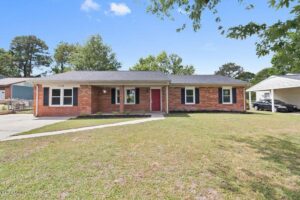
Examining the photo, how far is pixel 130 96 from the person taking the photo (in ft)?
58.3

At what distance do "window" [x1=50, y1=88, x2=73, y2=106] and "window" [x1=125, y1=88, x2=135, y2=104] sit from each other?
4.49 m

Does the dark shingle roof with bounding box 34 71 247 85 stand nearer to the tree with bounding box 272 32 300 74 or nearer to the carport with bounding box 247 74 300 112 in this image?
the carport with bounding box 247 74 300 112

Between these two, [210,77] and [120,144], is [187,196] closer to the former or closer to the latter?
[120,144]

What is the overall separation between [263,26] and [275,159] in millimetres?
3337

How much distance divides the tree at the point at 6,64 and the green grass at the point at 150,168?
54.4m

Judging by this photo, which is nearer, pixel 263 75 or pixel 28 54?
pixel 263 75

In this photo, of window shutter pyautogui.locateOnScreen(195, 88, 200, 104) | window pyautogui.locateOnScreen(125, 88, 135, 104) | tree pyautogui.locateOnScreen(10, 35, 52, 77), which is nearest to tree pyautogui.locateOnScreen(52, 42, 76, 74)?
tree pyautogui.locateOnScreen(10, 35, 52, 77)

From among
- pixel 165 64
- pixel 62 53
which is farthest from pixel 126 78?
pixel 62 53

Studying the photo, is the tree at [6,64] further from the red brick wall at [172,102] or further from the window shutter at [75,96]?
the window shutter at [75,96]

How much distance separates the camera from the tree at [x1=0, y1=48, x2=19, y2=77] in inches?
1977

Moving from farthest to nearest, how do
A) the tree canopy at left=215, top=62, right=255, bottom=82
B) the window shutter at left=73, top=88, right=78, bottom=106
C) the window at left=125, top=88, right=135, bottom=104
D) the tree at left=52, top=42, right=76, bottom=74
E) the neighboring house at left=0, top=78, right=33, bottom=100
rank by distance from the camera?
the tree canopy at left=215, top=62, right=255, bottom=82 < the tree at left=52, top=42, right=76, bottom=74 < the neighboring house at left=0, top=78, right=33, bottom=100 < the window at left=125, top=88, right=135, bottom=104 < the window shutter at left=73, top=88, right=78, bottom=106

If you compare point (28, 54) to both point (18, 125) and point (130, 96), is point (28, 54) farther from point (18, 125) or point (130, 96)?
point (18, 125)

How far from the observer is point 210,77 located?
2033 centimetres

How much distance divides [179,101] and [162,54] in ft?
92.6
